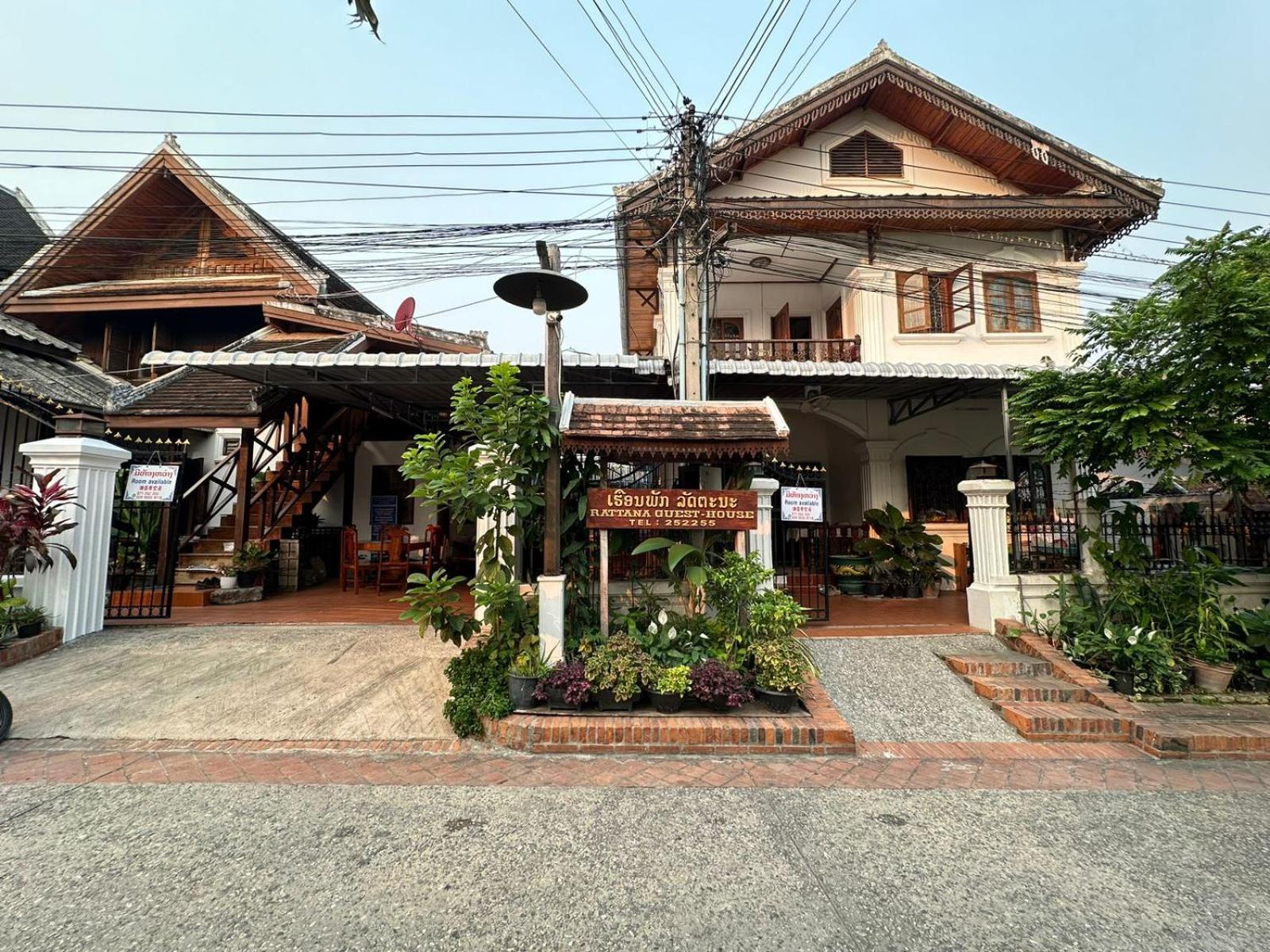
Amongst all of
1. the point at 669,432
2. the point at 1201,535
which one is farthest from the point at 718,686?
the point at 1201,535

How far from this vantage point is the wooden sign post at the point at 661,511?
460cm

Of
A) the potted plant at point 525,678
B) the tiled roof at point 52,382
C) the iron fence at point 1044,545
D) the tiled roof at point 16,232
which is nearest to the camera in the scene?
the potted plant at point 525,678

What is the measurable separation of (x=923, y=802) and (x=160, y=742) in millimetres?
5154

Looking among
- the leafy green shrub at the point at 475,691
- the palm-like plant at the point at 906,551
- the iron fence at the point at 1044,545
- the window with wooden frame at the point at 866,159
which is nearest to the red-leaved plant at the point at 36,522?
the leafy green shrub at the point at 475,691

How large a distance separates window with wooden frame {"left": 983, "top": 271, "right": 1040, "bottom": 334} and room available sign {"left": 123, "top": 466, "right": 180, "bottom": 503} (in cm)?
1324

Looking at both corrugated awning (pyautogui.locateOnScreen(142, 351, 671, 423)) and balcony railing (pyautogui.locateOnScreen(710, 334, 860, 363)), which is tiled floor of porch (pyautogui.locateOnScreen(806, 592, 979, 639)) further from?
balcony railing (pyautogui.locateOnScreen(710, 334, 860, 363))

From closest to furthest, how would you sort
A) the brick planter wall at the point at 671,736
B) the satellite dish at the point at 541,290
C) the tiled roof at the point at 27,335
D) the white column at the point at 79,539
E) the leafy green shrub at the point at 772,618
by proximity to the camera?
the brick planter wall at the point at 671,736 < the satellite dish at the point at 541,290 < the leafy green shrub at the point at 772,618 < the white column at the point at 79,539 < the tiled roof at the point at 27,335

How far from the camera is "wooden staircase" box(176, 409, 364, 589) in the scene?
30.6ft

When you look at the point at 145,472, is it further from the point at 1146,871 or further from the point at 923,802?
the point at 1146,871

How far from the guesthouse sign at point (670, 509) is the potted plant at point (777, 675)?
3.28ft

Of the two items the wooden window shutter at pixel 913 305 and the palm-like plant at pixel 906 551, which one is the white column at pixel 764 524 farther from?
the wooden window shutter at pixel 913 305

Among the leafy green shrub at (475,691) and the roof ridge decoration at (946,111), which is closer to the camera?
the leafy green shrub at (475,691)

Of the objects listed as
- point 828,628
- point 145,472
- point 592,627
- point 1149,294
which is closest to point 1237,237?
point 1149,294

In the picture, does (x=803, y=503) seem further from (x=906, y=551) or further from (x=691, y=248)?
(x=906, y=551)
